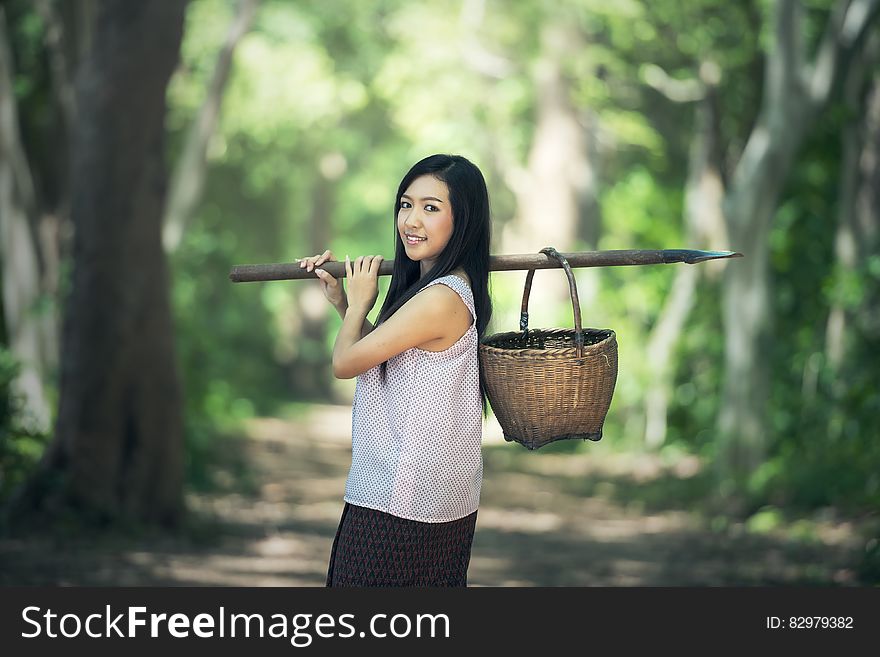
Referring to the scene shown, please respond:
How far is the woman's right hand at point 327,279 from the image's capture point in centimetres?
410

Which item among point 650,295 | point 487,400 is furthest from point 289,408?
point 487,400

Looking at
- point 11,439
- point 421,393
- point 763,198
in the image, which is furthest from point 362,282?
point 763,198

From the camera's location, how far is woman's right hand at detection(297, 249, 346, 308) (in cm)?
410

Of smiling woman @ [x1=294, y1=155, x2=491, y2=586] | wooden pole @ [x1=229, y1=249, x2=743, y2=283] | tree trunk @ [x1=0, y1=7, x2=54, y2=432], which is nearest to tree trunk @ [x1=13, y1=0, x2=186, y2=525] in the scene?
tree trunk @ [x1=0, y1=7, x2=54, y2=432]

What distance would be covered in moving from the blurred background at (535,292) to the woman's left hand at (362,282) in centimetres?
55

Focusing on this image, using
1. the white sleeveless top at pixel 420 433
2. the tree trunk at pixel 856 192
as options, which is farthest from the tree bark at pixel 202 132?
the white sleeveless top at pixel 420 433

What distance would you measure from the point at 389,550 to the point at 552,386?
2.08 feet

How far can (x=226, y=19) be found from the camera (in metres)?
22.3

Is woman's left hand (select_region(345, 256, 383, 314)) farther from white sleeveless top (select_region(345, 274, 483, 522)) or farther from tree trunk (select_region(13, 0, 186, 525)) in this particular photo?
tree trunk (select_region(13, 0, 186, 525))

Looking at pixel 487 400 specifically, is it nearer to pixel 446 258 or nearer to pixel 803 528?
pixel 446 258

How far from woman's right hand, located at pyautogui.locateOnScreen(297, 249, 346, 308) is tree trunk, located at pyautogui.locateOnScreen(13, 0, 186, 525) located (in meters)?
6.57

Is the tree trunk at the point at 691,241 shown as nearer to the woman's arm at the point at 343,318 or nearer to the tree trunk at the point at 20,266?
the tree trunk at the point at 20,266

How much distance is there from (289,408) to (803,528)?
19.2m

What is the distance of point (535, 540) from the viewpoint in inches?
489
